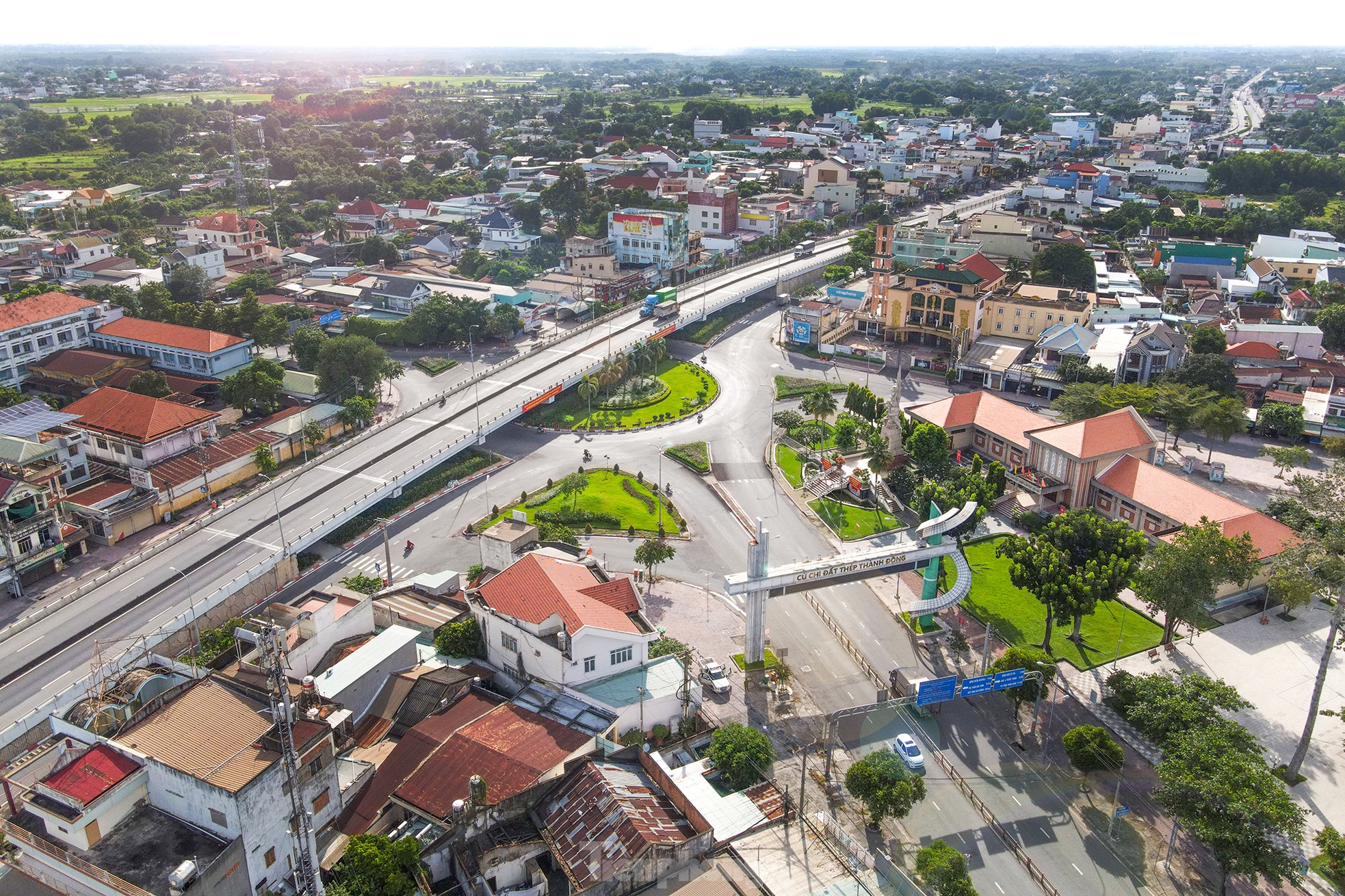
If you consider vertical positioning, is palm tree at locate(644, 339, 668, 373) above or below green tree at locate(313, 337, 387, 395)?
below

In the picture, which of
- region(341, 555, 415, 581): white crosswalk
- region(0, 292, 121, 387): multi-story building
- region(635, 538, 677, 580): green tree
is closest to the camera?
region(635, 538, 677, 580): green tree

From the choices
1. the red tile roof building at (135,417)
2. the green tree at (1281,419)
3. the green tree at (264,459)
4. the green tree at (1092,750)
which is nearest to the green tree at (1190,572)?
the green tree at (1092,750)

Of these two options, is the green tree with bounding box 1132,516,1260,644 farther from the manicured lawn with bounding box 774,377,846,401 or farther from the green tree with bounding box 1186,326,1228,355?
the green tree with bounding box 1186,326,1228,355

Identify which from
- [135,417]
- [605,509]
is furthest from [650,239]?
[135,417]

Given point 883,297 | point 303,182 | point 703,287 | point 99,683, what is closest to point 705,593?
point 99,683

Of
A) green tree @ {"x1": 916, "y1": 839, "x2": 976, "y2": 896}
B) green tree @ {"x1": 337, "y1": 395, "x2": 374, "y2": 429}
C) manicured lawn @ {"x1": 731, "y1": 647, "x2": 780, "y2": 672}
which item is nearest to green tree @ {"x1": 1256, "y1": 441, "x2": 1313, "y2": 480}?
manicured lawn @ {"x1": 731, "y1": 647, "x2": 780, "y2": 672}

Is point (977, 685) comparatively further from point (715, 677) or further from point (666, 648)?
point (666, 648)

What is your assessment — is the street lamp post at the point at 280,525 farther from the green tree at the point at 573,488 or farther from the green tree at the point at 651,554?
the green tree at the point at 651,554
